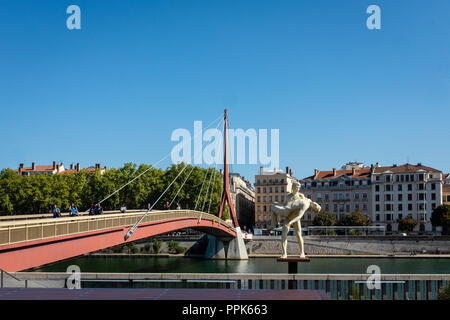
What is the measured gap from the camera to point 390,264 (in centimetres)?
6094

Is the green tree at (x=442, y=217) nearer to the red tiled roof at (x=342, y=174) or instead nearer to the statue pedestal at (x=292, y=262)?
the red tiled roof at (x=342, y=174)

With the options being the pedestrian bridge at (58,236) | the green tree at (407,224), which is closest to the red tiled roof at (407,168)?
the green tree at (407,224)

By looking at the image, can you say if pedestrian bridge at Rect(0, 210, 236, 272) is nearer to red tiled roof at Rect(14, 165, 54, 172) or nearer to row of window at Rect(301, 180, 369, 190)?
row of window at Rect(301, 180, 369, 190)

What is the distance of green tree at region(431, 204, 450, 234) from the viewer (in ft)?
266

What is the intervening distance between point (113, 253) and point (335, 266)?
2799cm

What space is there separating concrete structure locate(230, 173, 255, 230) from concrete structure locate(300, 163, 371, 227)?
15429mm

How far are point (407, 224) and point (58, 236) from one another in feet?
239

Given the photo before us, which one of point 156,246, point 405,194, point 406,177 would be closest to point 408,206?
point 405,194

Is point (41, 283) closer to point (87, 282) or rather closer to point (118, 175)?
point (87, 282)

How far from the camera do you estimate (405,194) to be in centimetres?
9194

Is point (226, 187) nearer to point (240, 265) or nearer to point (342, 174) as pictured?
point (240, 265)

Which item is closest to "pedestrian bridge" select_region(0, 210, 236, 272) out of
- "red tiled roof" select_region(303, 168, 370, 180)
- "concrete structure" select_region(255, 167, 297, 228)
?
"red tiled roof" select_region(303, 168, 370, 180)

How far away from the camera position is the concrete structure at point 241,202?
112050 millimetres

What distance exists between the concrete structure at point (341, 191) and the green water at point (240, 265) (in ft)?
94.5
